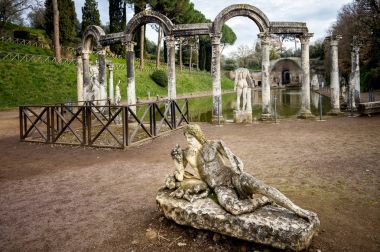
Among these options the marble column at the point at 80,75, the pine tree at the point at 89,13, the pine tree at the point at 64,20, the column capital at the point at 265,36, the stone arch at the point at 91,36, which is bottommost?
the marble column at the point at 80,75

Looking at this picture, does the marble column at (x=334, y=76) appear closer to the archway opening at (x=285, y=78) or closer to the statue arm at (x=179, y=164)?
the statue arm at (x=179, y=164)

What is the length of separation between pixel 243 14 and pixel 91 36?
8.57m

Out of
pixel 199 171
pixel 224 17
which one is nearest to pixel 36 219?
pixel 199 171

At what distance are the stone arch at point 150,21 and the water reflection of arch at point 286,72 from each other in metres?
46.5

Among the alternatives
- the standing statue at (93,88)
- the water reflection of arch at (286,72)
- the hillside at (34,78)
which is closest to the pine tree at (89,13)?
the hillside at (34,78)

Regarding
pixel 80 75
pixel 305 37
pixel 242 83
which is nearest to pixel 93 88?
pixel 80 75

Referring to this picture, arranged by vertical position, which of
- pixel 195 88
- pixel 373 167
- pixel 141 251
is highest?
pixel 195 88

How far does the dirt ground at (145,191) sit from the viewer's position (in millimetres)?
3531

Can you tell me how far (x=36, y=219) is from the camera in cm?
429

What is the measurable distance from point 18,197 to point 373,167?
22.8ft

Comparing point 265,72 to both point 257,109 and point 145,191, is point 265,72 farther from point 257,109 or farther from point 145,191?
point 145,191

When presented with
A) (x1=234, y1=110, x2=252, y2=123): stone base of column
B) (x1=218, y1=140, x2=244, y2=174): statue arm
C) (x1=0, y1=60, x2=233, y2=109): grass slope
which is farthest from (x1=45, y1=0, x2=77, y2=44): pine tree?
(x1=218, y1=140, x2=244, y2=174): statue arm

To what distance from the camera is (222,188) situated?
360 centimetres

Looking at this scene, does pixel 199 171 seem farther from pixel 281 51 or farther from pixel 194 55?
pixel 281 51
